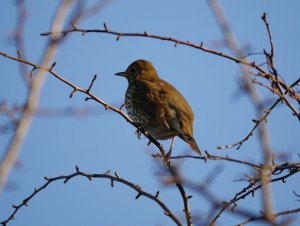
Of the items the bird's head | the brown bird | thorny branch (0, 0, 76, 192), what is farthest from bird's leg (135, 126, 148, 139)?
thorny branch (0, 0, 76, 192)

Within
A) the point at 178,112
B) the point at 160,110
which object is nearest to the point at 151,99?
the point at 160,110

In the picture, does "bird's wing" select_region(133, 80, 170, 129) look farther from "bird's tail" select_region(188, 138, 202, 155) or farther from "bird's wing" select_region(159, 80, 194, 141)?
"bird's tail" select_region(188, 138, 202, 155)

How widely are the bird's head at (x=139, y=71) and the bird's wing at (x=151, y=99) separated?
26.2 inches

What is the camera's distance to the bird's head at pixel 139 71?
9.11m

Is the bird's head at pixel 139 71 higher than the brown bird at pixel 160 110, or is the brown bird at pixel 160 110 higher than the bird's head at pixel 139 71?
the bird's head at pixel 139 71

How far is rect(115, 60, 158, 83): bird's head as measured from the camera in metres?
9.11

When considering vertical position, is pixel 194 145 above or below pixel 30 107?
above

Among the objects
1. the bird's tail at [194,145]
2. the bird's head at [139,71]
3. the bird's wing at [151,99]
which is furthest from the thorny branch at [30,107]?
the bird's head at [139,71]

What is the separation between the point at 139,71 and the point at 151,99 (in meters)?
1.69

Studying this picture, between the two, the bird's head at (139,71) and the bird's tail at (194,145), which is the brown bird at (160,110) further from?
the bird's head at (139,71)

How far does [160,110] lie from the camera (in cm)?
745

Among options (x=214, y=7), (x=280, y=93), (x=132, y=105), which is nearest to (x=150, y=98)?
(x=132, y=105)

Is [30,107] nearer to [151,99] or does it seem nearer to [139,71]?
[151,99]

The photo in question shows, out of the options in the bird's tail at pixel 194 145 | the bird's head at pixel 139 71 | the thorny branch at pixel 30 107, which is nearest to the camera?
the thorny branch at pixel 30 107
